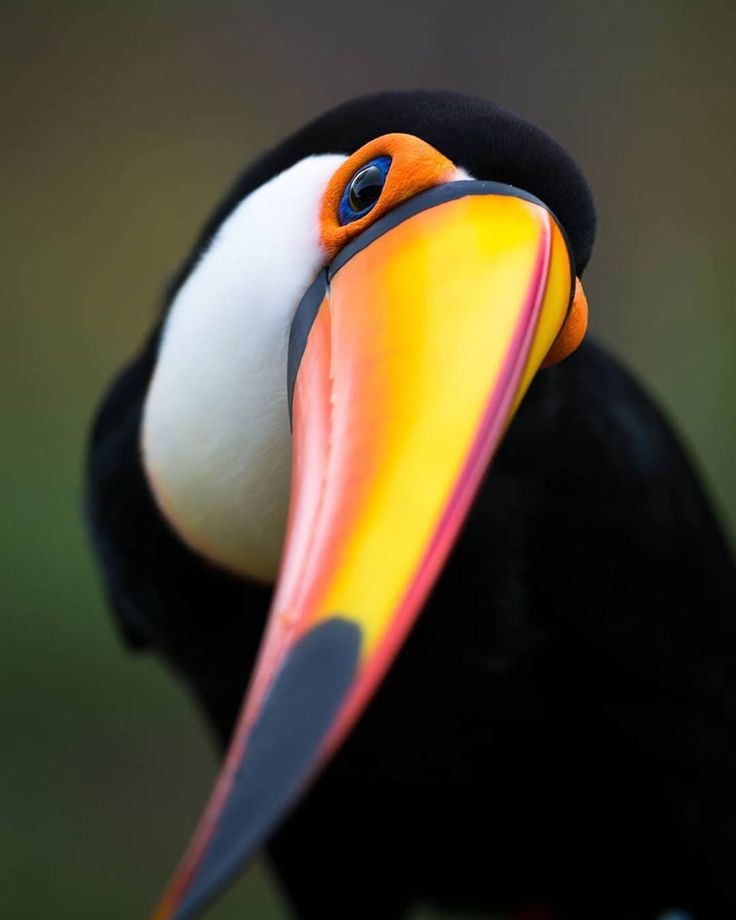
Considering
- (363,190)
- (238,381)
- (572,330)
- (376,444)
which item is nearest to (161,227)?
(238,381)

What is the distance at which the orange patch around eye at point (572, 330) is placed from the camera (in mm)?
1081

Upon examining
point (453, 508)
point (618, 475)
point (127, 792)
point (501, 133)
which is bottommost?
point (127, 792)

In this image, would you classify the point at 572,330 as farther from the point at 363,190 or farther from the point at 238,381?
the point at 238,381

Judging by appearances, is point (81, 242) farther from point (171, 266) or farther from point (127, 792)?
point (127, 792)

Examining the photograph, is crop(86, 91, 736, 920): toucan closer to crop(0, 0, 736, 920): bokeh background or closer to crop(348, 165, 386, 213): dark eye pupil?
crop(348, 165, 386, 213): dark eye pupil

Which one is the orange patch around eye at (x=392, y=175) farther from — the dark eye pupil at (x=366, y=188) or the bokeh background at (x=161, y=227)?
the bokeh background at (x=161, y=227)

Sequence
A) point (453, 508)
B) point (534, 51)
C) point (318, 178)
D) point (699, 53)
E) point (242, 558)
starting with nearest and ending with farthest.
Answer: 1. point (453, 508)
2. point (318, 178)
3. point (242, 558)
4. point (534, 51)
5. point (699, 53)

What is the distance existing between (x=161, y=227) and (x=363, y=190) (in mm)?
2759

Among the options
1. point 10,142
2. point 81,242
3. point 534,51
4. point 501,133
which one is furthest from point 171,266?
point 501,133

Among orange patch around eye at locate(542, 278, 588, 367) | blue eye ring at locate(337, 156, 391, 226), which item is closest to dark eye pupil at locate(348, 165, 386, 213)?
blue eye ring at locate(337, 156, 391, 226)

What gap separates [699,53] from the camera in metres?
3.81

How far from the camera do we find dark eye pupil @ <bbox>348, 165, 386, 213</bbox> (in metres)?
1.13

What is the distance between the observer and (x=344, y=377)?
0.99 m

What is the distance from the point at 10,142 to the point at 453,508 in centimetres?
330
